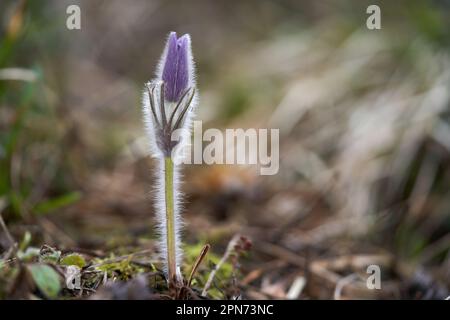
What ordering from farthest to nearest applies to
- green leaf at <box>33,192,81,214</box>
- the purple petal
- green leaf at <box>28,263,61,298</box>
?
green leaf at <box>33,192,81,214</box>, the purple petal, green leaf at <box>28,263,61,298</box>

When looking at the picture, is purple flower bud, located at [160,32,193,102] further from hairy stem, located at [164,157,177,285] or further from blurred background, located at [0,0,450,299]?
blurred background, located at [0,0,450,299]

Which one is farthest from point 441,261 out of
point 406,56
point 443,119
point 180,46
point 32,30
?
point 32,30

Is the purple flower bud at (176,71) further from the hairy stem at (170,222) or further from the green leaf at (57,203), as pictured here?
the green leaf at (57,203)

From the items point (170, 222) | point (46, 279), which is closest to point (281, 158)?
point (170, 222)

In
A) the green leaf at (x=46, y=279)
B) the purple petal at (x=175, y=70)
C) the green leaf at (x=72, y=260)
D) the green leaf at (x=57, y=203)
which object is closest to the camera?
the green leaf at (x=46, y=279)

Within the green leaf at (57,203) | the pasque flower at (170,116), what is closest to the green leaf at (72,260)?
the pasque flower at (170,116)

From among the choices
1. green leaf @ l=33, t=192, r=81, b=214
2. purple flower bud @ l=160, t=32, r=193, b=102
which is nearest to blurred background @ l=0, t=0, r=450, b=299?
green leaf @ l=33, t=192, r=81, b=214
